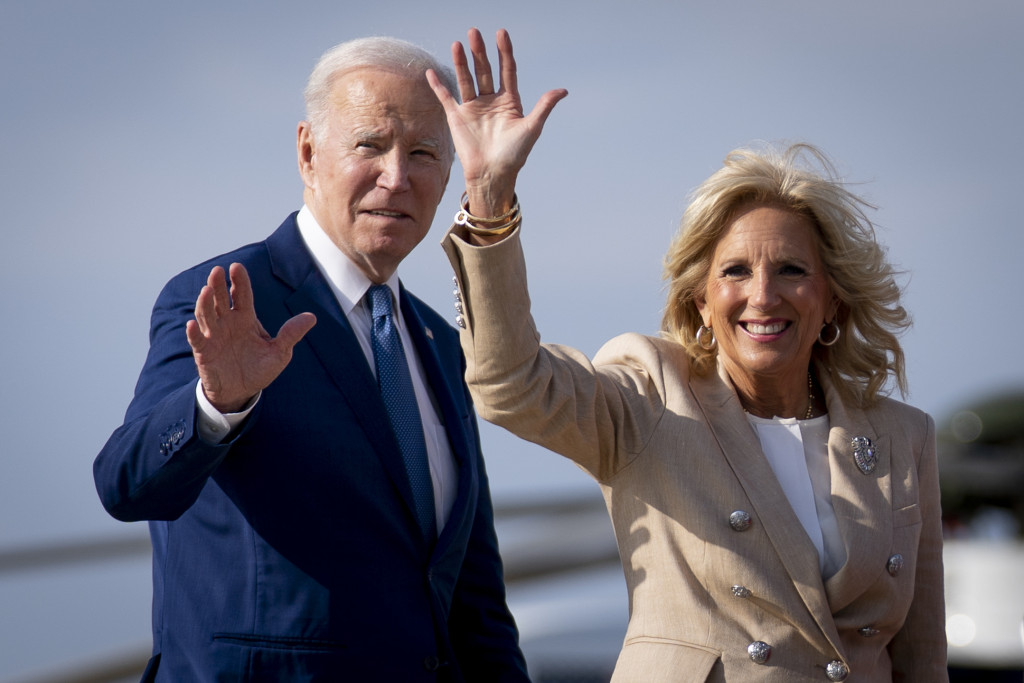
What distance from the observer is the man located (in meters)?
2.14

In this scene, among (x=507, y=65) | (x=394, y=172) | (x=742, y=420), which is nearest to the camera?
(x=507, y=65)

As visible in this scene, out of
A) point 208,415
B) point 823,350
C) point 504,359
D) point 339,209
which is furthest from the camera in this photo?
point 823,350

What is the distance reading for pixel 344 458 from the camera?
7.89 ft

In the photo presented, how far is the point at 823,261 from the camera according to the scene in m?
2.86

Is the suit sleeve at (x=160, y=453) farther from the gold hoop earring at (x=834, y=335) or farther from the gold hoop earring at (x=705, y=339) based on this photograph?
the gold hoop earring at (x=834, y=335)

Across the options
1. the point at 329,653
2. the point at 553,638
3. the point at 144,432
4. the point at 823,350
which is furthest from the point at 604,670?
the point at 144,432

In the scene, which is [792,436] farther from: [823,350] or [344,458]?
[344,458]

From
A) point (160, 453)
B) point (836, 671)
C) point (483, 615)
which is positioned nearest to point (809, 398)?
point (836, 671)

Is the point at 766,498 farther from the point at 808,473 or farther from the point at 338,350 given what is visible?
the point at 338,350

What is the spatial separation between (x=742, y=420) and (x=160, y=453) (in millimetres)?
1251

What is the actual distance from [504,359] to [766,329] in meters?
0.75

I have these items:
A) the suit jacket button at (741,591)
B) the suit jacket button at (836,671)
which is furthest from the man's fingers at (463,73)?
the suit jacket button at (836,671)

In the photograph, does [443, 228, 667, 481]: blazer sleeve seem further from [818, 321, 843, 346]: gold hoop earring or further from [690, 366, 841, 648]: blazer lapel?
[818, 321, 843, 346]: gold hoop earring

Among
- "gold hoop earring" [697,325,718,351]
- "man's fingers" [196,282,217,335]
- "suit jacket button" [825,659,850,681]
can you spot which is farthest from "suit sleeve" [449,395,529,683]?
"man's fingers" [196,282,217,335]
